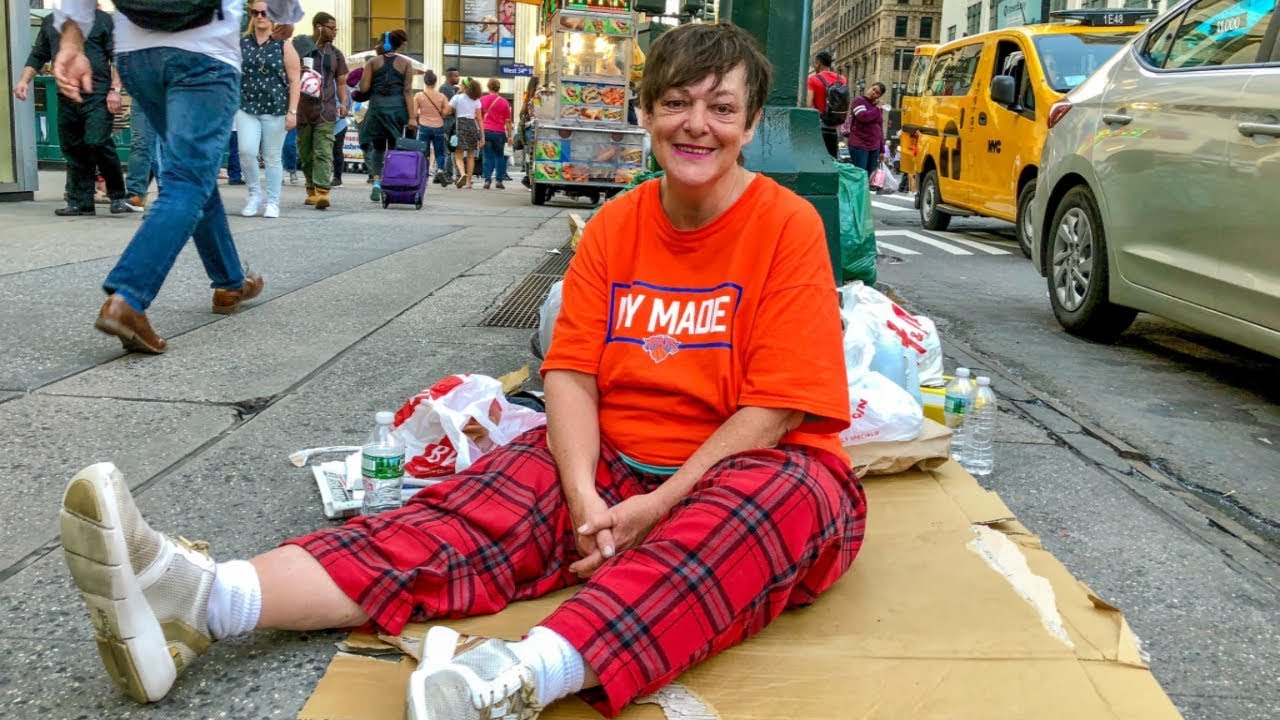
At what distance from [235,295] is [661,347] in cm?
319

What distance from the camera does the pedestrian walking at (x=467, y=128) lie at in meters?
17.3

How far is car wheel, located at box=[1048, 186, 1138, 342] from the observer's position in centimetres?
518

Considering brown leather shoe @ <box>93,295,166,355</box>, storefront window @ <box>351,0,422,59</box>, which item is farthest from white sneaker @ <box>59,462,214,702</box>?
storefront window @ <box>351,0,422,59</box>

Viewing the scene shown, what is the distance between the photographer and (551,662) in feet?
5.61

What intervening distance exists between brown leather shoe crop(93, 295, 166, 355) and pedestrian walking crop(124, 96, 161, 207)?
507 cm

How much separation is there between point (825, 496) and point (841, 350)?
0.32 meters

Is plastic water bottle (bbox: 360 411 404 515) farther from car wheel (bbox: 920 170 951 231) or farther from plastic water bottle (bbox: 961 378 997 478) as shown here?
car wheel (bbox: 920 170 951 231)

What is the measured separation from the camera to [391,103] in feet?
39.5

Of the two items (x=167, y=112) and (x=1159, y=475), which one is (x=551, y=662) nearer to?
(x=1159, y=475)

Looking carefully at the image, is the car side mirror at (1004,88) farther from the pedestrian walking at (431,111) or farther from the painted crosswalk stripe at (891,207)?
the pedestrian walking at (431,111)

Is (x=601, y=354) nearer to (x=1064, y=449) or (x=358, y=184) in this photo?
(x=1064, y=449)

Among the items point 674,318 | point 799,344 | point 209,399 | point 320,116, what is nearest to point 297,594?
point 674,318

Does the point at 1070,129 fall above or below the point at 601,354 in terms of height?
above

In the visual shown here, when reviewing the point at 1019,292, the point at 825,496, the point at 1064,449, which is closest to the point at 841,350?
the point at 825,496
